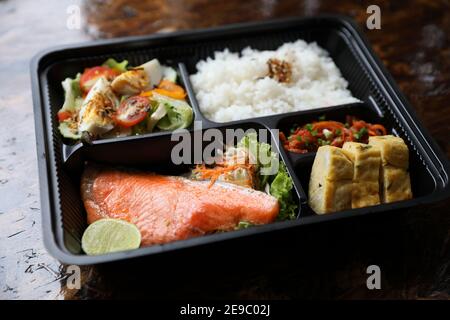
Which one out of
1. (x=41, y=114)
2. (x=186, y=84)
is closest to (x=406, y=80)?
(x=186, y=84)

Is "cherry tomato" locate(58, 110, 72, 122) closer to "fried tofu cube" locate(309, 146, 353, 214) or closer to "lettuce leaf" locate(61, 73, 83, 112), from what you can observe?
"lettuce leaf" locate(61, 73, 83, 112)

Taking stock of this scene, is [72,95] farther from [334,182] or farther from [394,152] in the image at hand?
[394,152]

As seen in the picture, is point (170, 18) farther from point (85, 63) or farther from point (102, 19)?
point (85, 63)

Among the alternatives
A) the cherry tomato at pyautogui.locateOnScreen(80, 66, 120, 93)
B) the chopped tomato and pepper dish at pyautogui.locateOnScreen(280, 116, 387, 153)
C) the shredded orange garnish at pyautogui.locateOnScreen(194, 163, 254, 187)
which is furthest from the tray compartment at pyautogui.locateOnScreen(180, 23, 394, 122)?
the shredded orange garnish at pyautogui.locateOnScreen(194, 163, 254, 187)

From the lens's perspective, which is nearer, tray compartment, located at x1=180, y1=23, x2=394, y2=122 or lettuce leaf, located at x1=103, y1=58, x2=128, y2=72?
lettuce leaf, located at x1=103, y1=58, x2=128, y2=72

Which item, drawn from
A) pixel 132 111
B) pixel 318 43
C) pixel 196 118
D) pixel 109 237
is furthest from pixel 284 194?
pixel 318 43
